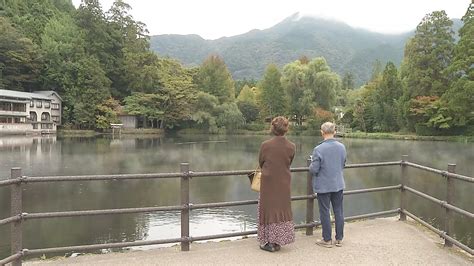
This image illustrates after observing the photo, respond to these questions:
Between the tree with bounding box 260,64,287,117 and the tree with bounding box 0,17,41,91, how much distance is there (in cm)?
2966

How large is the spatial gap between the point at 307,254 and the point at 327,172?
0.90m

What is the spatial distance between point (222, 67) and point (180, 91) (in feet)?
32.5

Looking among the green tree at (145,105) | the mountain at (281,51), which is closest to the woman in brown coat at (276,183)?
the green tree at (145,105)

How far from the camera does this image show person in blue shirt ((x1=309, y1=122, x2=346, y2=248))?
4547mm

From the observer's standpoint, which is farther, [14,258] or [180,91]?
[180,91]

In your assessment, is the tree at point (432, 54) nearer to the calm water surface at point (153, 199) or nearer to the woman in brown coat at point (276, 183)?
the calm water surface at point (153, 199)

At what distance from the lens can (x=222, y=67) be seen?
202ft

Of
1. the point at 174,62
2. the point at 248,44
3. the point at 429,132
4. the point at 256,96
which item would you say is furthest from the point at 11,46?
the point at 248,44

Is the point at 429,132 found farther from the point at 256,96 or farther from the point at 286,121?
the point at 286,121

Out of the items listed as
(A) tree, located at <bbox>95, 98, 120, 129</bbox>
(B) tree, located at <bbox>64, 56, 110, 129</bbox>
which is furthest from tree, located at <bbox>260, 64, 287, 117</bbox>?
(B) tree, located at <bbox>64, 56, 110, 129</bbox>

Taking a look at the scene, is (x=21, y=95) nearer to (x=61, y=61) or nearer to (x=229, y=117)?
(x=61, y=61)

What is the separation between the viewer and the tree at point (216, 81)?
58.3 metres

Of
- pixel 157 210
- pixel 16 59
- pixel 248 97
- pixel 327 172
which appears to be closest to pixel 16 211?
pixel 157 210

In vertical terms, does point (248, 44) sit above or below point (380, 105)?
above
